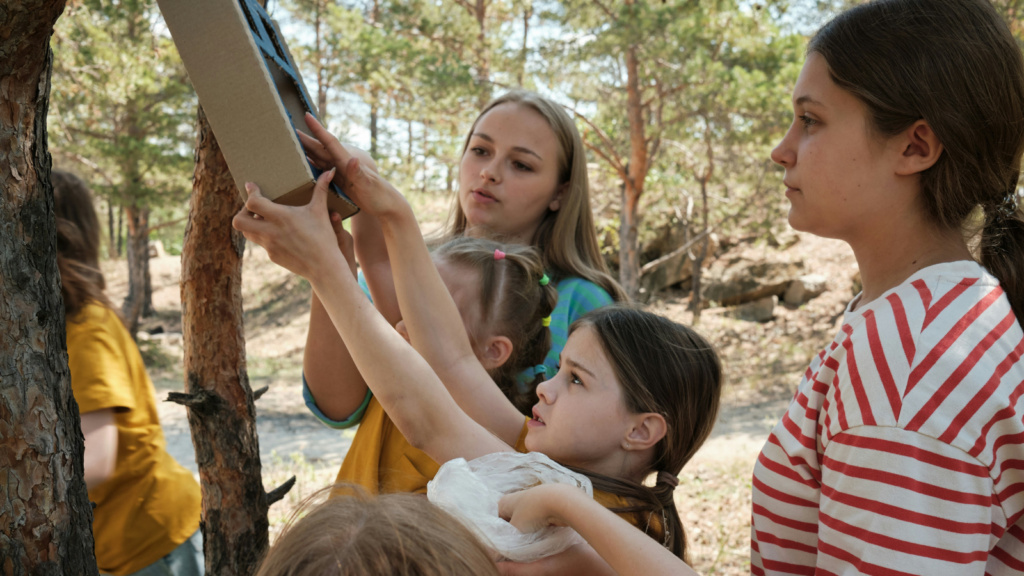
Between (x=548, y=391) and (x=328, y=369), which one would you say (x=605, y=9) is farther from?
(x=548, y=391)

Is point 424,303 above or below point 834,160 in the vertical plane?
below

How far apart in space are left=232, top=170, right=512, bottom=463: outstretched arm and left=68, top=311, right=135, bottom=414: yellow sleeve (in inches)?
36.1

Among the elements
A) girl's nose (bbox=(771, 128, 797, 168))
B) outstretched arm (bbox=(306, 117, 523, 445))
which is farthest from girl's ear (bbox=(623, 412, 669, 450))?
girl's nose (bbox=(771, 128, 797, 168))

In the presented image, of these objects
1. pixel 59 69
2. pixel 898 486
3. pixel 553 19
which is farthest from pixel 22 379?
pixel 553 19

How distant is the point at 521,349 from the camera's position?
1813 mm

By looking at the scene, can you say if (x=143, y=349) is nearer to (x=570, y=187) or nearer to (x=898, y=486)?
(x=570, y=187)

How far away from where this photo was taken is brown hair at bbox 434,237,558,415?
1763 millimetres

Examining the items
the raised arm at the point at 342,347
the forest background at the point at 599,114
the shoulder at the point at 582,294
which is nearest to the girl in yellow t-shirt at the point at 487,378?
the raised arm at the point at 342,347

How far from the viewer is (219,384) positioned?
5.90 ft

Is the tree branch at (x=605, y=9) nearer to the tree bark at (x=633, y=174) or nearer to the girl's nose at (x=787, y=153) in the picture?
the tree bark at (x=633, y=174)

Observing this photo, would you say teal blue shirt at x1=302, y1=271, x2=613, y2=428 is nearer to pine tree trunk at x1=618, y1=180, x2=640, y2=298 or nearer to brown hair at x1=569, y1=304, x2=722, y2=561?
brown hair at x1=569, y1=304, x2=722, y2=561

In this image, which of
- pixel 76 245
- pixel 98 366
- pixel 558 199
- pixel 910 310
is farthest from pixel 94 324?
pixel 910 310

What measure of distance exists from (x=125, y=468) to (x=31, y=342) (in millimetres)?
1090

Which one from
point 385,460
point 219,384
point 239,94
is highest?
point 239,94
